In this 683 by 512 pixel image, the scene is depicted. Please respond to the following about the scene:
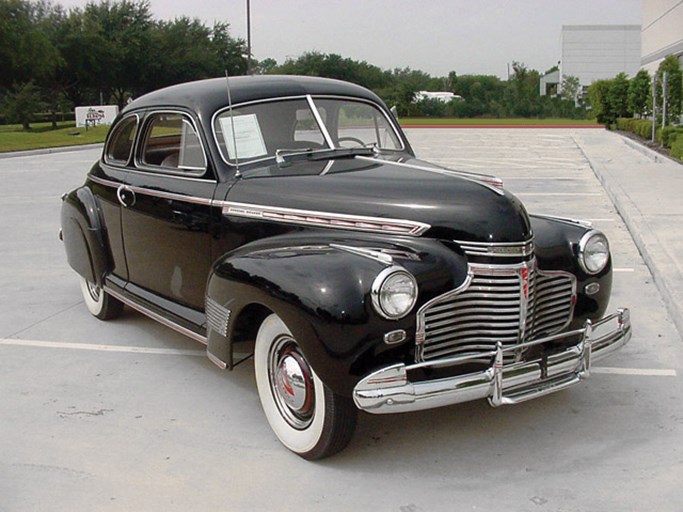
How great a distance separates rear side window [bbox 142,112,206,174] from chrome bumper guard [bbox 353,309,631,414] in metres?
1.99

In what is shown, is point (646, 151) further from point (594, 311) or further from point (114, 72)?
point (114, 72)

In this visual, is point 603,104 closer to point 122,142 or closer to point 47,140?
point 47,140

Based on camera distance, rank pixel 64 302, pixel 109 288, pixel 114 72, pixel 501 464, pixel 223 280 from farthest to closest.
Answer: pixel 114 72, pixel 64 302, pixel 109 288, pixel 223 280, pixel 501 464

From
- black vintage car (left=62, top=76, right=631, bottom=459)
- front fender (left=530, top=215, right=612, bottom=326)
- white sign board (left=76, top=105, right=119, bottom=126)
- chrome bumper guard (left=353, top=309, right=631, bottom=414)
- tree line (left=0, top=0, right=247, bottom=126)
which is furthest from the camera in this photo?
tree line (left=0, top=0, right=247, bottom=126)

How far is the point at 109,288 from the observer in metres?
5.57

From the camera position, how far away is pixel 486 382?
3.36 m

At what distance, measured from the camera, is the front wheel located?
3535 millimetres

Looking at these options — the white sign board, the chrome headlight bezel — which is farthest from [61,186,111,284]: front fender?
the white sign board

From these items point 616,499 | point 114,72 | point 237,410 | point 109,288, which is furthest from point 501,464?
point 114,72

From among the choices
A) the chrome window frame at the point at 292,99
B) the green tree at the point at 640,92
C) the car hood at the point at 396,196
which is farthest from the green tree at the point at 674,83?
the car hood at the point at 396,196

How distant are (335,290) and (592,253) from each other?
1652mm

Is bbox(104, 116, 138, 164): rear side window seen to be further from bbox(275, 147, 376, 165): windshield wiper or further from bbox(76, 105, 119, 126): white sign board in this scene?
bbox(76, 105, 119, 126): white sign board

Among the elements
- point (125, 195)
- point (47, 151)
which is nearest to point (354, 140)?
point (125, 195)

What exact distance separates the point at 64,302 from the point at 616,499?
4.80 m
